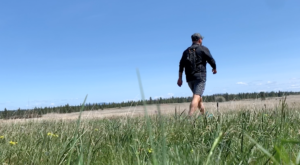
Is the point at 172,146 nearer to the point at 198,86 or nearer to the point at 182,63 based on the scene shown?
the point at 198,86

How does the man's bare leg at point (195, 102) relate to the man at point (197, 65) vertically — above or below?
below

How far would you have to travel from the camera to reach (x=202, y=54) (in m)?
6.68

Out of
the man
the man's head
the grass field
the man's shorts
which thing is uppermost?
the man's head

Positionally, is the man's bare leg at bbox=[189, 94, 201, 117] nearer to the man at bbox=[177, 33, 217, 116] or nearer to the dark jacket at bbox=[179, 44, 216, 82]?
the man at bbox=[177, 33, 217, 116]

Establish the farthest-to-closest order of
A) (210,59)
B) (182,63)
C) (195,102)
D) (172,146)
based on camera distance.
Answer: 1. (182,63)
2. (210,59)
3. (195,102)
4. (172,146)

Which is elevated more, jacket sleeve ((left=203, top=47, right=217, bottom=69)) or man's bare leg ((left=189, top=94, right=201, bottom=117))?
jacket sleeve ((left=203, top=47, right=217, bottom=69))

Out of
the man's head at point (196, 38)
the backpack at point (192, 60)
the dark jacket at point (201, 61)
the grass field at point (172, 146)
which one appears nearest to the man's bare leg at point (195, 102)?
the dark jacket at point (201, 61)

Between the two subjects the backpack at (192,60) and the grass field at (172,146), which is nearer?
the grass field at (172,146)

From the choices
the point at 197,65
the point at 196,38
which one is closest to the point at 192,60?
the point at 197,65

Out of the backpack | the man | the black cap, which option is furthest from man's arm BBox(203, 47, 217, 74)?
the black cap

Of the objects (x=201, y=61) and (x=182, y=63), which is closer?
(x=201, y=61)

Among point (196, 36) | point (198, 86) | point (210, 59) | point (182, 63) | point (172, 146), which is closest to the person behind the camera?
point (172, 146)

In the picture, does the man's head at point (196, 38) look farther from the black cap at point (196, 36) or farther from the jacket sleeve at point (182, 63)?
the jacket sleeve at point (182, 63)

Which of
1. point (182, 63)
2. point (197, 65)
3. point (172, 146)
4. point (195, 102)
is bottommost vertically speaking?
point (172, 146)
